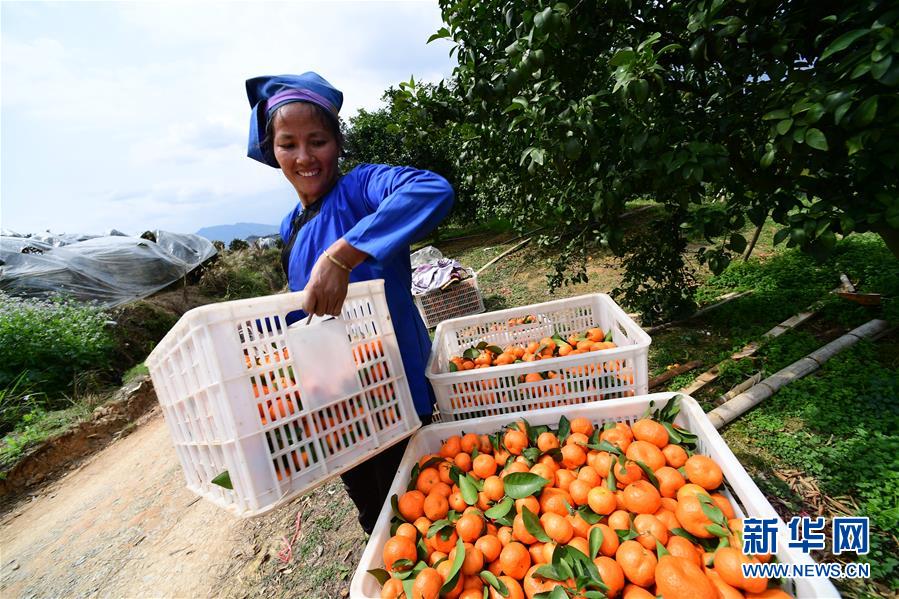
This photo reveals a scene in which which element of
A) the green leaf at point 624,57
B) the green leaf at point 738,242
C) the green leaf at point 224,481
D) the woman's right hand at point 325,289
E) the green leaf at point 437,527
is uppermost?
the green leaf at point 624,57

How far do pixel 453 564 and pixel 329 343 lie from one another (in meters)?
0.76

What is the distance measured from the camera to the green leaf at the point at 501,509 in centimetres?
127

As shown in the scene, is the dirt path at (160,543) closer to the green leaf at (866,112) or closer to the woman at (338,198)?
the woman at (338,198)

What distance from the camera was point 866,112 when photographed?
1.29 m

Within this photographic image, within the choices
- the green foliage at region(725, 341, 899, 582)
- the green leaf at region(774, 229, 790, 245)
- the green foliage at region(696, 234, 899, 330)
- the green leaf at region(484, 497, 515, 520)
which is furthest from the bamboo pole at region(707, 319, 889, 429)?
the green leaf at region(484, 497, 515, 520)

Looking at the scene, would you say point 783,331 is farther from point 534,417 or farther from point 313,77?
point 313,77

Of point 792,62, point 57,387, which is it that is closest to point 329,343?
point 792,62

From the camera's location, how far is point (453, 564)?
1114 mm

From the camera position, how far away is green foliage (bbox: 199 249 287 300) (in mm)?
10828

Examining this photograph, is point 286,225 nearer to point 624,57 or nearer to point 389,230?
point 389,230

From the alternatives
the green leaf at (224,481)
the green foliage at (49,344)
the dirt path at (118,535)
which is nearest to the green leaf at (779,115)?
the green leaf at (224,481)

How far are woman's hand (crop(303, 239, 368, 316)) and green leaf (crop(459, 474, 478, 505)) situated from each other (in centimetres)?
74

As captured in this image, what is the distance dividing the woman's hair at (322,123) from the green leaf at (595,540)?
5.66ft

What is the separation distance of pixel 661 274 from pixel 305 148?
343cm
